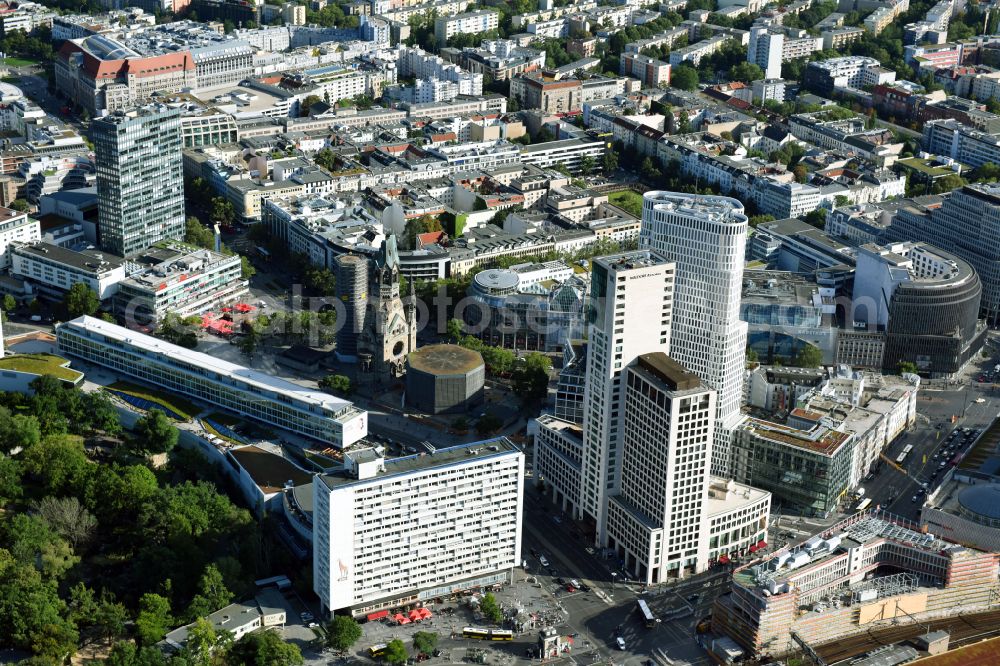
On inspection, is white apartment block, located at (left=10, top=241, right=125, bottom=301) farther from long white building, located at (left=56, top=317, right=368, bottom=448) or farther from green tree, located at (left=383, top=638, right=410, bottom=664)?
green tree, located at (left=383, top=638, right=410, bottom=664)

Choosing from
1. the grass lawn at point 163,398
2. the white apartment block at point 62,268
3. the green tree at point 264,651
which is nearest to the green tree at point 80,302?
the white apartment block at point 62,268

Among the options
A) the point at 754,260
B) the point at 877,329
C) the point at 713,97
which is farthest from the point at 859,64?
the point at 877,329

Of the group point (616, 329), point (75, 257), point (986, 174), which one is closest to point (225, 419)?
point (75, 257)

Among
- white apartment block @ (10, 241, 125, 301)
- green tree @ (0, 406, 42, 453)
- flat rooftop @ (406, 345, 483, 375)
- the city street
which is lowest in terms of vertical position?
the city street

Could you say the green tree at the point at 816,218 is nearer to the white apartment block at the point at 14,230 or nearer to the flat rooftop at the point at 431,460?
the flat rooftop at the point at 431,460

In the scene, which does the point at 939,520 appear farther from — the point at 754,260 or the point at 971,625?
the point at 754,260

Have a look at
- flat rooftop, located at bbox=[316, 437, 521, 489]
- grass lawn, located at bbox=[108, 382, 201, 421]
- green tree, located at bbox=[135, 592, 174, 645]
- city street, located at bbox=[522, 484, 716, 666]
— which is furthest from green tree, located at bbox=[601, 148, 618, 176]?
green tree, located at bbox=[135, 592, 174, 645]
